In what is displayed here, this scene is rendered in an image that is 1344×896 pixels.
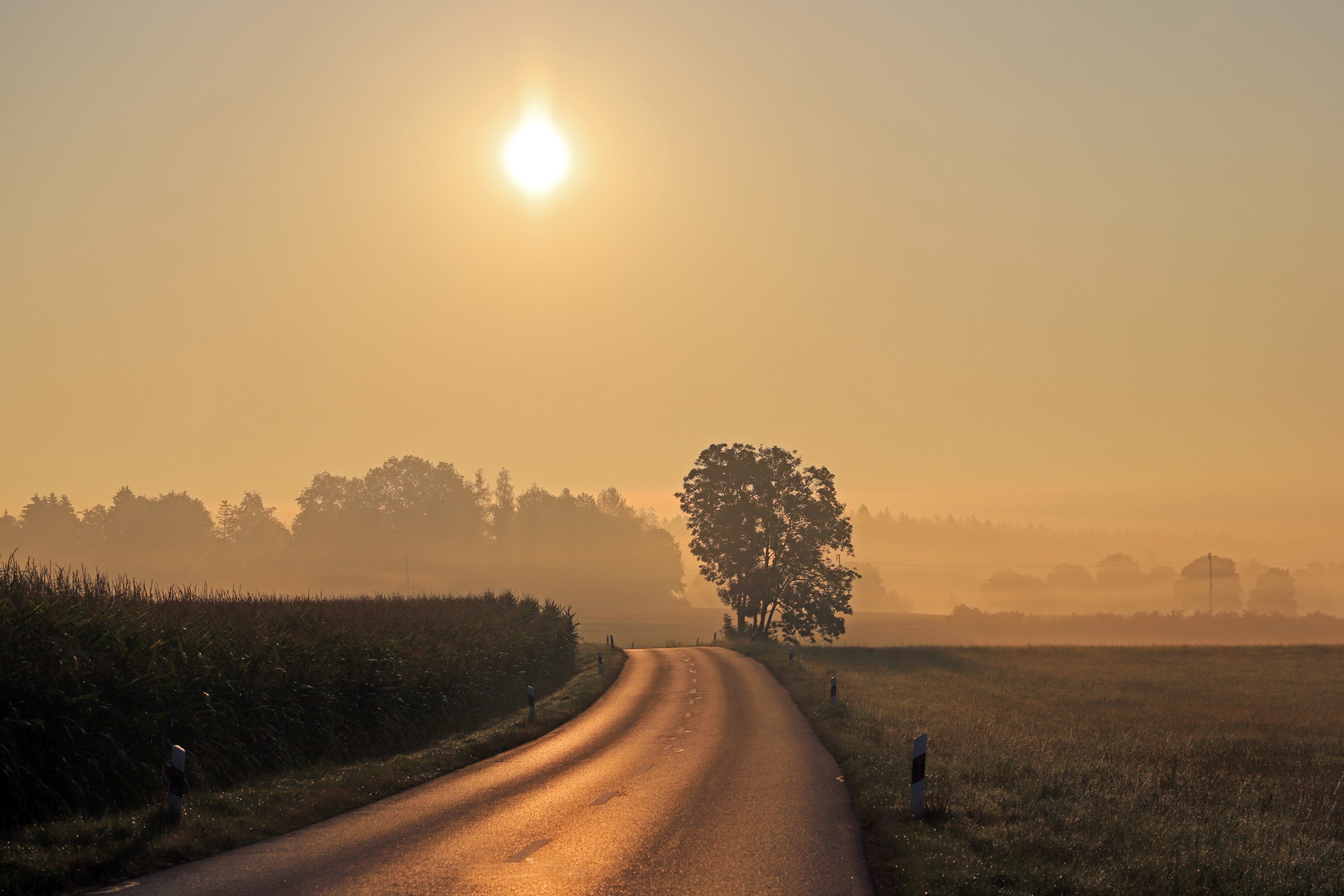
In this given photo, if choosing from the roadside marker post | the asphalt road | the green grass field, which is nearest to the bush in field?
the roadside marker post

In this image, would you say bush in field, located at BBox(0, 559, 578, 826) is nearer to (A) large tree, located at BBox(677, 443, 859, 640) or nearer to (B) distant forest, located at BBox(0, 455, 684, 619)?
(A) large tree, located at BBox(677, 443, 859, 640)

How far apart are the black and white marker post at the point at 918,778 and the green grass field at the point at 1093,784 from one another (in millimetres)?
264

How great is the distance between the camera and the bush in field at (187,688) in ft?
46.3

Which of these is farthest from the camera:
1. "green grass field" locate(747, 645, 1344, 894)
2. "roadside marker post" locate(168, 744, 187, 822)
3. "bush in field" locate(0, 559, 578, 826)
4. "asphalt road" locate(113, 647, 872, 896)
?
"bush in field" locate(0, 559, 578, 826)

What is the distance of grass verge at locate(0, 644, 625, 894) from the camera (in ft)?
34.9

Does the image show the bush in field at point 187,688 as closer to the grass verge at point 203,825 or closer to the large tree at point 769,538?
the grass verge at point 203,825

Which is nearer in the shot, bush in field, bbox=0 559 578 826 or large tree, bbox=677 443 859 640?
bush in field, bbox=0 559 578 826

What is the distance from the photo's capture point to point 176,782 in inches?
517

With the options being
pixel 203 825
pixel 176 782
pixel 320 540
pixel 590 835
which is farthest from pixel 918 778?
pixel 320 540

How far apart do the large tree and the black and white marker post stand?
6611 centimetres

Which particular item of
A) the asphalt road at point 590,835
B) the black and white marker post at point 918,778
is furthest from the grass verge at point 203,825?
the black and white marker post at point 918,778

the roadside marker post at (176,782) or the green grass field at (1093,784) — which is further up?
the roadside marker post at (176,782)

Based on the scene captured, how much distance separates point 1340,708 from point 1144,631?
109m

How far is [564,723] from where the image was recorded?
27.9 m
